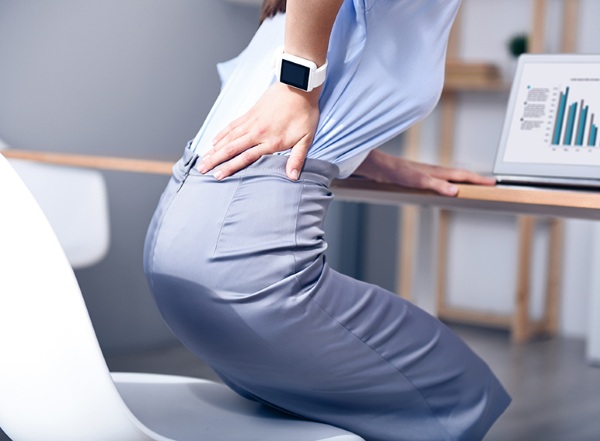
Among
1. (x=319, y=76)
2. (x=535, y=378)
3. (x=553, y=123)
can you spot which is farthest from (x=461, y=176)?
(x=535, y=378)

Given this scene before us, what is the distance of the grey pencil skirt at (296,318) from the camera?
940mm

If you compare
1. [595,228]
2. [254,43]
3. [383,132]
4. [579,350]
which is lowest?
[579,350]

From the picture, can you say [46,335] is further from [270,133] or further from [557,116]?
[557,116]

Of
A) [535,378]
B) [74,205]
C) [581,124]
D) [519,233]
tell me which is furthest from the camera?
[519,233]

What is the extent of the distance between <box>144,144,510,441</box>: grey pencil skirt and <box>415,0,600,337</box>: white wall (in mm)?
3075

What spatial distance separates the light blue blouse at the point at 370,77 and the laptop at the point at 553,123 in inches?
13.1

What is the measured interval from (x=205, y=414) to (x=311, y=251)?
23 cm

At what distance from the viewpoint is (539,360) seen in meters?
3.42

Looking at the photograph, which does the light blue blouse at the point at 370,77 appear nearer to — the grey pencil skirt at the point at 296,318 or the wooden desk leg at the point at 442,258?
the grey pencil skirt at the point at 296,318

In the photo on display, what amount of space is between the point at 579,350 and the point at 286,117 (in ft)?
9.73

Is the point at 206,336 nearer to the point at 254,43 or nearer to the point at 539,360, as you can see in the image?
the point at 254,43

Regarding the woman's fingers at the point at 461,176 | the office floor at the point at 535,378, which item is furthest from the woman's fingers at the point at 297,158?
the office floor at the point at 535,378

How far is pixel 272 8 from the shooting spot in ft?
3.87

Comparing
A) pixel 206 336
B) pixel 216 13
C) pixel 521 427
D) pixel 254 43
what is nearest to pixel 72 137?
pixel 216 13
